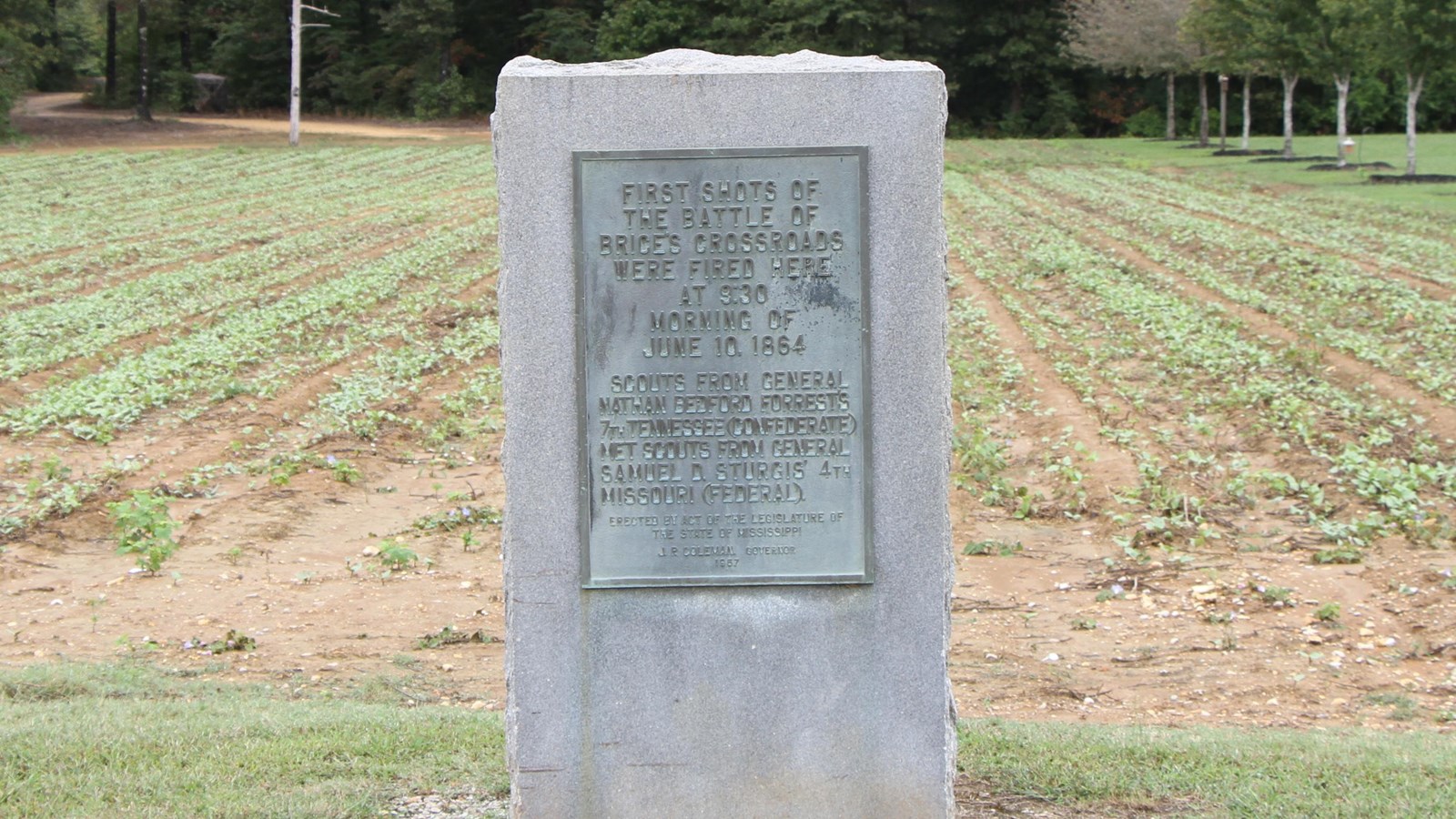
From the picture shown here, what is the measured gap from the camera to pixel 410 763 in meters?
5.71

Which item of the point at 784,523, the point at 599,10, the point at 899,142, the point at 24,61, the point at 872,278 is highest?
the point at 599,10

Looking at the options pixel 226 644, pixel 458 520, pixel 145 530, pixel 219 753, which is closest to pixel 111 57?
pixel 145 530

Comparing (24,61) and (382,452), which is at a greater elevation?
(24,61)

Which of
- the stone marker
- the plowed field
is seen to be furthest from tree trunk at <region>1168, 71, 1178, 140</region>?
the stone marker

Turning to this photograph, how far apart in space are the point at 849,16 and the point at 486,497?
5547 centimetres

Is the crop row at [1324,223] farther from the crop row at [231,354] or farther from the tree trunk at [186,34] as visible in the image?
the tree trunk at [186,34]

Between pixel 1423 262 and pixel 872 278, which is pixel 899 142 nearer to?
pixel 872 278

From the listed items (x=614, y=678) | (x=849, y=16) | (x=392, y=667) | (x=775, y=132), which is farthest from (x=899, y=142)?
(x=849, y=16)

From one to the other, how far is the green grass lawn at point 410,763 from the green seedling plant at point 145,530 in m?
2.53

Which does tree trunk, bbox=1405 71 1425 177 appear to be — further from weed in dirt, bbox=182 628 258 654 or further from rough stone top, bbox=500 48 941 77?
rough stone top, bbox=500 48 941 77

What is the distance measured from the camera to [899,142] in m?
4.89

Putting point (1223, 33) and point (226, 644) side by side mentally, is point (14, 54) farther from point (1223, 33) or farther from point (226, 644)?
point (226, 644)

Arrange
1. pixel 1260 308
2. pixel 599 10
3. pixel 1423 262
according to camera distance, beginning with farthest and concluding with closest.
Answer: pixel 599 10 → pixel 1423 262 → pixel 1260 308

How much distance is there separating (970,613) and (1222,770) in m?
2.81
